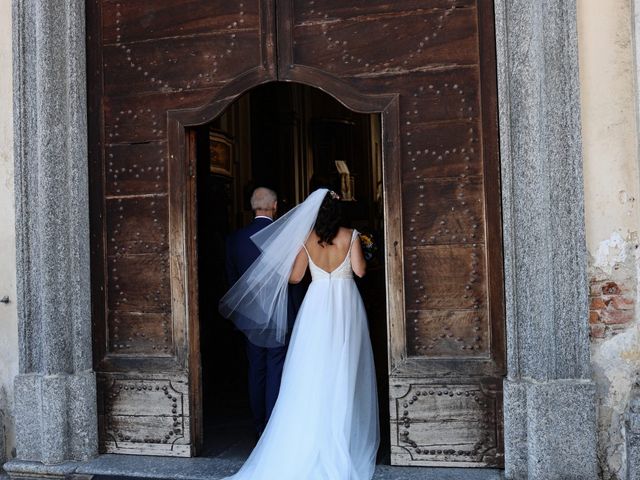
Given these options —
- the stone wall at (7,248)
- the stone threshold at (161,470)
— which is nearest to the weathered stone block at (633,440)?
the stone threshold at (161,470)

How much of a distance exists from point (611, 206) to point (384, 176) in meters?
1.38

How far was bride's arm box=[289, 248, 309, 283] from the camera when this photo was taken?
520 centimetres

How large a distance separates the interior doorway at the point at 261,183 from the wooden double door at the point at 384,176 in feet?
3.03

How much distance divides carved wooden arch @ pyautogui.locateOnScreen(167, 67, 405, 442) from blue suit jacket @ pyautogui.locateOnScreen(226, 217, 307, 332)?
553 mm

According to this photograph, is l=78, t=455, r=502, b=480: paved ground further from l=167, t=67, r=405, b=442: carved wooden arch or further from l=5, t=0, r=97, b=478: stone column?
l=167, t=67, r=405, b=442: carved wooden arch

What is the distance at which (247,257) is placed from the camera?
564 centimetres

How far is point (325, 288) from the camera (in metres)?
5.10

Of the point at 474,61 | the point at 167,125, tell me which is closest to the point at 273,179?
the point at 167,125

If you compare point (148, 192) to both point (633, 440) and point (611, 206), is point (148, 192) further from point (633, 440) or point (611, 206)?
point (633, 440)

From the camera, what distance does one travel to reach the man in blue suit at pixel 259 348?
5.49 metres

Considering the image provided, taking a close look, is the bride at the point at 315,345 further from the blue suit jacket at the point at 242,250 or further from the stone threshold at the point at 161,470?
the blue suit jacket at the point at 242,250

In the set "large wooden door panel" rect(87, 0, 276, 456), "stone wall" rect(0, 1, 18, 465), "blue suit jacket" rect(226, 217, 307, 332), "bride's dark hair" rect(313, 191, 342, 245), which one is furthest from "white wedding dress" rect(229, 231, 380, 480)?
"stone wall" rect(0, 1, 18, 465)

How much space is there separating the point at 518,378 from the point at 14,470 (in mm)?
3444

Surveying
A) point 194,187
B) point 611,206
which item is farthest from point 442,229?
point 194,187
